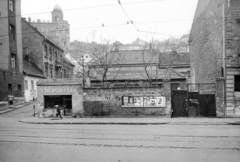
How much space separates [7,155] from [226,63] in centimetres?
1738

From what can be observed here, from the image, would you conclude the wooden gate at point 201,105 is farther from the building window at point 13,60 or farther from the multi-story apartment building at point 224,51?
the building window at point 13,60

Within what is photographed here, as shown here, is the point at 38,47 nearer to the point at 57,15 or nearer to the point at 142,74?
the point at 142,74

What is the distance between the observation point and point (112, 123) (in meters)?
19.1

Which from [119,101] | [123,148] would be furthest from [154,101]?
[123,148]

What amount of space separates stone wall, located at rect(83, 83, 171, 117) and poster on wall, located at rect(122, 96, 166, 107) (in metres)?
0.26

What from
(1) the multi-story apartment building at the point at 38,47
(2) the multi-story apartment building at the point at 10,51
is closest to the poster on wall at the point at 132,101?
(2) the multi-story apartment building at the point at 10,51

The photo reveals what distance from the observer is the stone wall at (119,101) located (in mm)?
21344

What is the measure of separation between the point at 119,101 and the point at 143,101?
2.07 meters

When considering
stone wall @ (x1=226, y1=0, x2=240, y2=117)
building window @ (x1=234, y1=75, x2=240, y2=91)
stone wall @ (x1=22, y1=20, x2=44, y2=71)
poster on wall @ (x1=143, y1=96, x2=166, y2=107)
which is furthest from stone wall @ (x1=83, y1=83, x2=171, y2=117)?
stone wall @ (x1=22, y1=20, x2=44, y2=71)

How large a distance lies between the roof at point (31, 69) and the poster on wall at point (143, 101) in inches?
768

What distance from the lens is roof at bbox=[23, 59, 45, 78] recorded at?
37.0 metres

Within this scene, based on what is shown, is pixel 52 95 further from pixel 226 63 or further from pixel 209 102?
pixel 226 63

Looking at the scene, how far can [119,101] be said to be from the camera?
72.6ft

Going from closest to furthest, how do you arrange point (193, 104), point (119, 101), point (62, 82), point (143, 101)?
point (193, 104)
point (143, 101)
point (119, 101)
point (62, 82)
